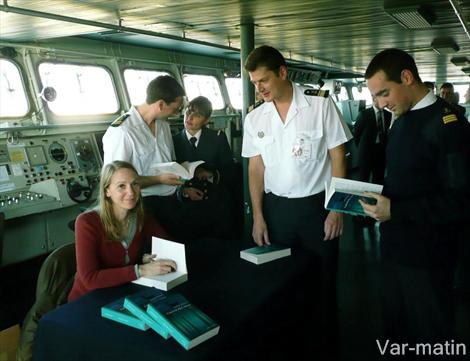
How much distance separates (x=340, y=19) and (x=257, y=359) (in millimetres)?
3747

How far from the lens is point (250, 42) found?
430 cm

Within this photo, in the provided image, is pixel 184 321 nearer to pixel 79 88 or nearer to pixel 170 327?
pixel 170 327

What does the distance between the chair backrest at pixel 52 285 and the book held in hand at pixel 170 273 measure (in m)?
0.50

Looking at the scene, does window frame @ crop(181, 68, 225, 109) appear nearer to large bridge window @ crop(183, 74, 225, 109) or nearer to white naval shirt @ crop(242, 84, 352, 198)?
large bridge window @ crop(183, 74, 225, 109)

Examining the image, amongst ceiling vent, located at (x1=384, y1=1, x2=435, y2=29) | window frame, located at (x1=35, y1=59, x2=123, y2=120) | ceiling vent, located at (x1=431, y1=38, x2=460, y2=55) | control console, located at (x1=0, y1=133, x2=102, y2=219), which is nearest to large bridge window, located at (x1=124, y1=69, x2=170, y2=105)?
window frame, located at (x1=35, y1=59, x2=123, y2=120)

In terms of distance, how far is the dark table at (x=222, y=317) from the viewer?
1390 millimetres

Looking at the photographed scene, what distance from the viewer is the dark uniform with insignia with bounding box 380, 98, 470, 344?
5.44 ft

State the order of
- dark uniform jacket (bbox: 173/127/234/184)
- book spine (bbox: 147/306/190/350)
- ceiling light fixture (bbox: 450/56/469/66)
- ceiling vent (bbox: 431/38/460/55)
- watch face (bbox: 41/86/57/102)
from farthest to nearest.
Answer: ceiling light fixture (bbox: 450/56/469/66) → ceiling vent (bbox: 431/38/460/55) → watch face (bbox: 41/86/57/102) → dark uniform jacket (bbox: 173/127/234/184) → book spine (bbox: 147/306/190/350)

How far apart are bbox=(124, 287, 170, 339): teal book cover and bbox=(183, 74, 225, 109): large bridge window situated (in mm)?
5589

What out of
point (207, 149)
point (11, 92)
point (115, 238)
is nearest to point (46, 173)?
point (11, 92)

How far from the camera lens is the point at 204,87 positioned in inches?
294

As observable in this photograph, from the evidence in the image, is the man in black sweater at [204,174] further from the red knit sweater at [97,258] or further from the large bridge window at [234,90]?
the large bridge window at [234,90]

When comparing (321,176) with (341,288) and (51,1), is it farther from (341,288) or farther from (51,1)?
(51,1)

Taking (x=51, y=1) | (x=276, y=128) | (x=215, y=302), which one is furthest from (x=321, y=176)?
(x=51, y=1)
